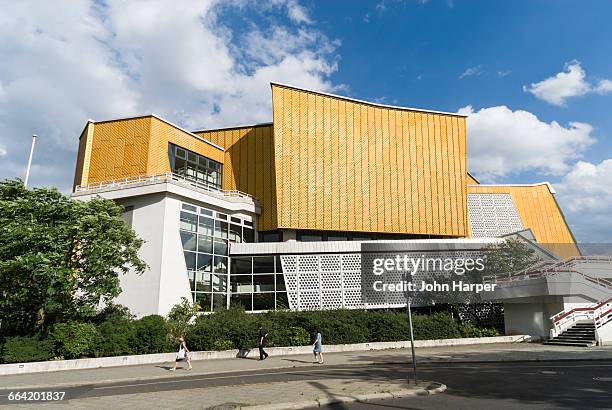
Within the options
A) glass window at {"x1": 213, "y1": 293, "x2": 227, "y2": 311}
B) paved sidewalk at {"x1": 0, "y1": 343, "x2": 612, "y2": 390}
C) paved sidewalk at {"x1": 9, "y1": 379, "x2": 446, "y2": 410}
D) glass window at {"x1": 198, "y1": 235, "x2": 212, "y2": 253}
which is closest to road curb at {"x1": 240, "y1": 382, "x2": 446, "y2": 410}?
paved sidewalk at {"x1": 9, "y1": 379, "x2": 446, "y2": 410}

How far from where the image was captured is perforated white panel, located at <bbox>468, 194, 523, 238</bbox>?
45844mm

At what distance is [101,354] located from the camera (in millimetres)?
19891

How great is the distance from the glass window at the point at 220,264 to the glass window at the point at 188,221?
3.04 meters

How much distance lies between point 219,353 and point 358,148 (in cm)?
2153

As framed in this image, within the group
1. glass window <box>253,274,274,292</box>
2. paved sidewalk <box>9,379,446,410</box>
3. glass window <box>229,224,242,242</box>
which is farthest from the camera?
glass window <box>229,224,242,242</box>

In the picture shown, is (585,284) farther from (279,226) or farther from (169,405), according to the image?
(169,405)

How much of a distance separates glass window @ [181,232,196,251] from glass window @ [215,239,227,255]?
2238mm

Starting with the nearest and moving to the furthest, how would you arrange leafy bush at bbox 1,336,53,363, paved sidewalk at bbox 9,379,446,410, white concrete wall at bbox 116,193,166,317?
paved sidewalk at bbox 9,379,446,410, leafy bush at bbox 1,336,53,363, white concrete wall at bbox 116,193,166,317

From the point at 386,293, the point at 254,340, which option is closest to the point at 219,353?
the point at 254,340

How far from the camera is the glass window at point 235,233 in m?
33.6

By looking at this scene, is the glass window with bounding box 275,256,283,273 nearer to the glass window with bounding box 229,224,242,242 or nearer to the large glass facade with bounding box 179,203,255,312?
the large glass facade with bounding box 179,203,255,312

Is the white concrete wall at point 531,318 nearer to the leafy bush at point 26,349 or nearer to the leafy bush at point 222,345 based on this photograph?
the leafy bush at point 222,345

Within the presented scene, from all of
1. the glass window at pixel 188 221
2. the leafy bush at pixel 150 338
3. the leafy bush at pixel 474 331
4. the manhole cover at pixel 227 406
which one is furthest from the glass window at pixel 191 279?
the manhole cover at pixel 227 406

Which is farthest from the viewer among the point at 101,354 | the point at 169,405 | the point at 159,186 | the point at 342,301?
the point at 342,301
